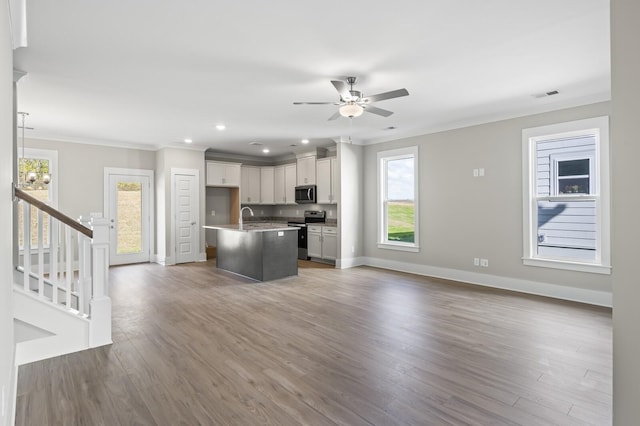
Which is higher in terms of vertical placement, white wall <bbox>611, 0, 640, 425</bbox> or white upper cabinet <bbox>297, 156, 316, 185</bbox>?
white upper cabinet <bbox>297, 156, 316, 185</bbox>

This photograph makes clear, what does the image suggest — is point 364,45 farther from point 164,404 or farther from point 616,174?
point 164,404

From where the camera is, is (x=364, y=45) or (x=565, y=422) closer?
(x=565, y=422)

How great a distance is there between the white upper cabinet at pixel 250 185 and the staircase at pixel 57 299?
5926 mm

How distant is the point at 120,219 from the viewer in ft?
24.6

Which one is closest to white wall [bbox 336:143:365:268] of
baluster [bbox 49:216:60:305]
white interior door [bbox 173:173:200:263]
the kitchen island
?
the kitchen island

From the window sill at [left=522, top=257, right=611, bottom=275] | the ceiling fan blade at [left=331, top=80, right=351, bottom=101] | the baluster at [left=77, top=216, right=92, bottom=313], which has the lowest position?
the window sill at [left=522, top=257, right=611, bottom=275]

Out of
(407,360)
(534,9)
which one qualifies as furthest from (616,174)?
(407,360)

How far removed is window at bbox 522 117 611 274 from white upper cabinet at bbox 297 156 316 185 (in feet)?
14.6

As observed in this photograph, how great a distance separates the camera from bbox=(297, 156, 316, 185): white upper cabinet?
8250 millimetres

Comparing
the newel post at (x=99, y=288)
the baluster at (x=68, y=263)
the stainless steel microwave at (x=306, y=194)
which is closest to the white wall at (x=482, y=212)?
the stainless steel microwave at (x=306, y=194)

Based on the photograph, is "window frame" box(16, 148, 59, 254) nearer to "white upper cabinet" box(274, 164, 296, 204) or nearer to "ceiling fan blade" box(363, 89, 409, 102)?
"white upper cabinet" box(274, 164, 296, 204)

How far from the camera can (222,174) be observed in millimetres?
8562

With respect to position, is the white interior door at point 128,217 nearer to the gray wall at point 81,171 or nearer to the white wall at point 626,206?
the gray wall at point 81,171

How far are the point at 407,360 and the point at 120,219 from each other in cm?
690
